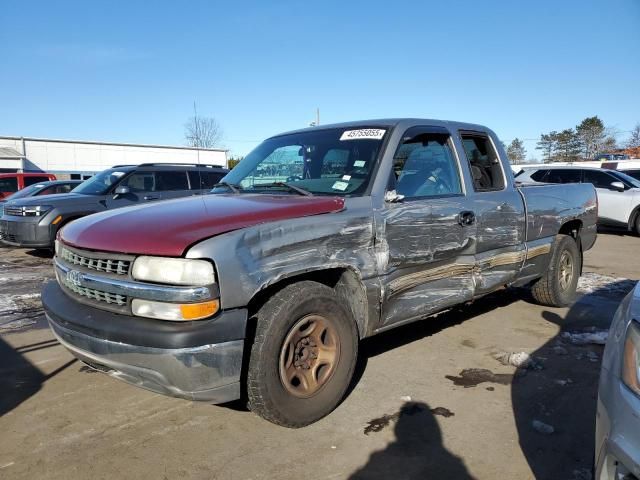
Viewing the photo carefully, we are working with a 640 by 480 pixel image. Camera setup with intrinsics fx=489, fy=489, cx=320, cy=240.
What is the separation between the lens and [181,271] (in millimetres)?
2477

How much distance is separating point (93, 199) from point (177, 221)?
22.8ft

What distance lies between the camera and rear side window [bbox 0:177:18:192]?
14.6 m

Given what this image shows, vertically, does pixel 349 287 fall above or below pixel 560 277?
above

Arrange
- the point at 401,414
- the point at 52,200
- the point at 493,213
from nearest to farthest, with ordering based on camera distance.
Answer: the point at 401,414
the point at 493,213
the point at 52,200

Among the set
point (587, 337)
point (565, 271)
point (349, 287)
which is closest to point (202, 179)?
point (565, 271)

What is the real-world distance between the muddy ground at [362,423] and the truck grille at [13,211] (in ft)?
16.2

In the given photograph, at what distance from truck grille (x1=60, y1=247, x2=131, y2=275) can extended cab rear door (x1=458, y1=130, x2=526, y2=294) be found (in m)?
2.74

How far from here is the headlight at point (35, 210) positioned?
855cm

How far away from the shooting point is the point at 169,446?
2793mm

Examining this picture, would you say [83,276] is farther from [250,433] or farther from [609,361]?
[609,361]

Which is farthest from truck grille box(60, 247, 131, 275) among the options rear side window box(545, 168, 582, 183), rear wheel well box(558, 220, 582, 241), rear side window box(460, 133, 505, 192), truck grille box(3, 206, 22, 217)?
rear side window box(545, 168, 582, 183)

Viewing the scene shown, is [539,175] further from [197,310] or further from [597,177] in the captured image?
[197,310]

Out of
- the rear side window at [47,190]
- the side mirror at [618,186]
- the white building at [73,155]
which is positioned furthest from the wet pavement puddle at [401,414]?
the white building at [73,155]

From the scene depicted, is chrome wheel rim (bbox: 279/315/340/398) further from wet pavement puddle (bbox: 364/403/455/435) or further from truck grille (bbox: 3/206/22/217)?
truck grille (bbox: 3/206/22/217)
